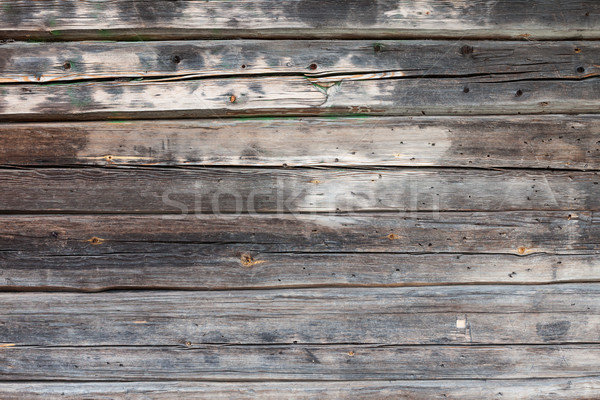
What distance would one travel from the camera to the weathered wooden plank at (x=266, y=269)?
1490mm

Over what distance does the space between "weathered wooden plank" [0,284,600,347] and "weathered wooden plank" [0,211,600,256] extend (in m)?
0.18

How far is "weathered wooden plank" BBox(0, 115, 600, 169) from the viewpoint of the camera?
1455mm

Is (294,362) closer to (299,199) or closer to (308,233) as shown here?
(308,233)

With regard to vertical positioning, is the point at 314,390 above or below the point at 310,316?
below

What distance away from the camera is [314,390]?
60.2 inches

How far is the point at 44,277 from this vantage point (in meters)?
1.50

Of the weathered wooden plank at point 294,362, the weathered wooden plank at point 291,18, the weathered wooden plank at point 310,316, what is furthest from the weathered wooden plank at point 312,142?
the weathered wooden plank at point 294,362

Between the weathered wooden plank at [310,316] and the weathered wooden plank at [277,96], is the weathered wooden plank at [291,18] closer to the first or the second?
the weathered wooden plank at [277,96]

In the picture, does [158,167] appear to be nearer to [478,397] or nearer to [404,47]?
[404,47]

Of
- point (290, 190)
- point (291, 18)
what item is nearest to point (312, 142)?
point (290, 190)

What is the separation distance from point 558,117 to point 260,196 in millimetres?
1225

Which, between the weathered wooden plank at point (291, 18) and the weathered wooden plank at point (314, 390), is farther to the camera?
the weathered wooden plank at point (314, 390)

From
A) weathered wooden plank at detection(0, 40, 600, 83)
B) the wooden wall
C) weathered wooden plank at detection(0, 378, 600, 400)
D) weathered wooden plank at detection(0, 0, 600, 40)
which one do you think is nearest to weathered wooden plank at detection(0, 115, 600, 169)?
the wooden wall

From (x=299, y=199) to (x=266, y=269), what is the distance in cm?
32
